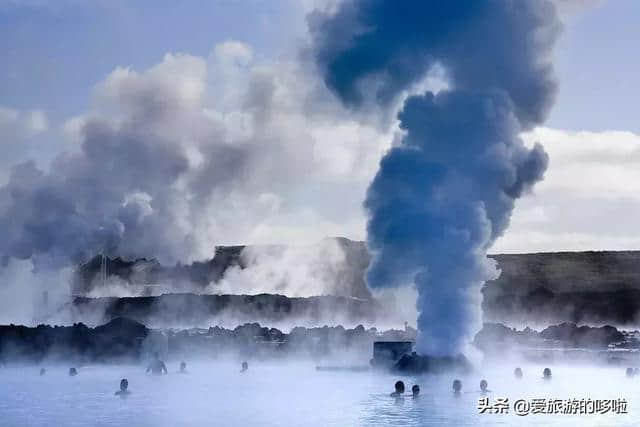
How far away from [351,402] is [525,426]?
852 inches

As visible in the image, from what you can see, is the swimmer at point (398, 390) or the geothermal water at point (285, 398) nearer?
the geothermal water at point (285, 398)

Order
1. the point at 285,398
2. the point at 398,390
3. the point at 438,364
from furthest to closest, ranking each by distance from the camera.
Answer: the point at 438,364 → the point at 398,390 → the point at 285,398

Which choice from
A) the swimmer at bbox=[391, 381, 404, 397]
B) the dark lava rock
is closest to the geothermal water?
the swimmer at bbox=[391, 381, 404, 397]

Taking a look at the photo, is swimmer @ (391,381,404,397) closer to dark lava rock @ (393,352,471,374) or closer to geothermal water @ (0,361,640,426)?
geothermal water @ (0,361,640,426)

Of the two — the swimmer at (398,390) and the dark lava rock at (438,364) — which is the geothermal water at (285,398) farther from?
the dark lava rock at (438,364)

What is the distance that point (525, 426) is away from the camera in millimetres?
63688

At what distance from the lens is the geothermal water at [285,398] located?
226ft

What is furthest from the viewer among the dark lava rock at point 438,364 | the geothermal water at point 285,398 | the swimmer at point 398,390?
the dark lava rock at point 438,364

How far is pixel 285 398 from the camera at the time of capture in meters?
87.8

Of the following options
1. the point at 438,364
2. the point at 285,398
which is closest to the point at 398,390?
the point at 285,398

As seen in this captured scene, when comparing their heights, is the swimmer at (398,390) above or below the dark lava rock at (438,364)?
below

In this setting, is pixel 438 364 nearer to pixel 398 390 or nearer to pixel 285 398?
pixel 398 390

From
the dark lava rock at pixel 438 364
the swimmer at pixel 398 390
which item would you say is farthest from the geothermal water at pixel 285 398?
the dark lava rock at pixel 438 364

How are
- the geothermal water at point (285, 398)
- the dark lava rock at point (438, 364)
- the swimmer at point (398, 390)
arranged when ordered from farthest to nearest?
the dark lava rock at point (438, 364) → the swimmer at point (398, 390) → the geothermal water at point (285, 398)
